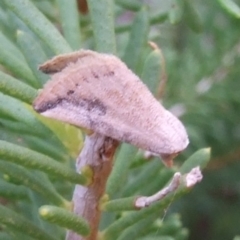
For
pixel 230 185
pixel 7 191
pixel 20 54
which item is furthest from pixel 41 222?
pixel 230 185

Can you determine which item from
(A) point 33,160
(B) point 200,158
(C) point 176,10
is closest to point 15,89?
(A) point 33,160

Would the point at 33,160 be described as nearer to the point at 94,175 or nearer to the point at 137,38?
the point at 94,175

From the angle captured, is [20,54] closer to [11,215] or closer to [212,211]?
[11,215]

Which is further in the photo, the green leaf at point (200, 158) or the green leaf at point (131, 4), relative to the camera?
the green leaf at point (131, 4)

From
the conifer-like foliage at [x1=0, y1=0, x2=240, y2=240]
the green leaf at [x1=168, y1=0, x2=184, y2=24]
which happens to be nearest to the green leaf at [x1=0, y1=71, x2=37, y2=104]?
the conifer-like foliage at [x1=0, y1=0, x2=240, y2=240]

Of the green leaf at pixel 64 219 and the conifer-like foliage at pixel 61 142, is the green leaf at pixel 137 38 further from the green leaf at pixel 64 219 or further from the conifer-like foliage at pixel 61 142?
the green leaf at pixel 64 219

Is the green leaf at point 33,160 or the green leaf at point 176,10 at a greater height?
the green leaf at point 176,10

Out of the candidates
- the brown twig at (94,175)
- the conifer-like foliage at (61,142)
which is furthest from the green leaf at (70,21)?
the brown twig at (94,175)
